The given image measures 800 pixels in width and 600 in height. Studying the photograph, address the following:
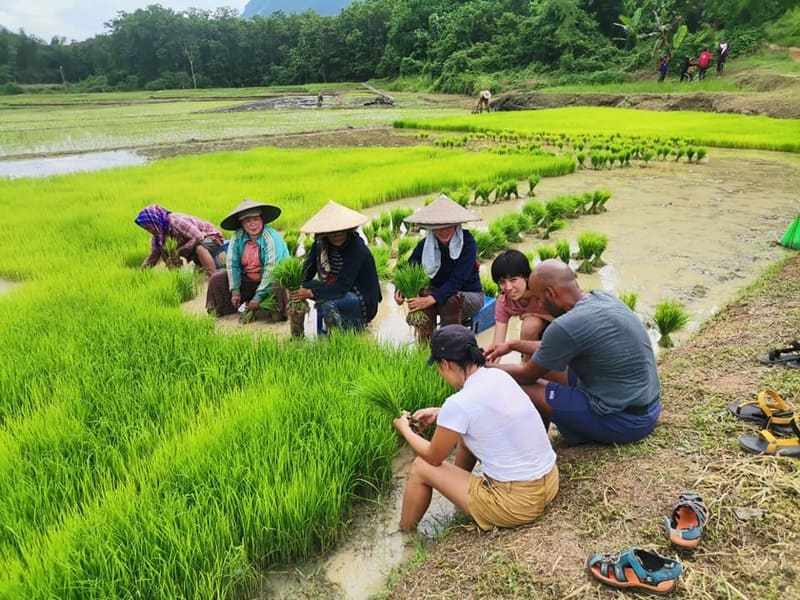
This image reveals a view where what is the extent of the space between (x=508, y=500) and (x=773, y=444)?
1.17 m

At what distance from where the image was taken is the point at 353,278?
3904mm

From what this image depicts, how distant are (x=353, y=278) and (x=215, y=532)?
223 centimetres

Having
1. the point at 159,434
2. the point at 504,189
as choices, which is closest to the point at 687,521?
the point at 159,434

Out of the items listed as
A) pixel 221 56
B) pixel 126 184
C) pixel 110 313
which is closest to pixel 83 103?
pixel 221 56

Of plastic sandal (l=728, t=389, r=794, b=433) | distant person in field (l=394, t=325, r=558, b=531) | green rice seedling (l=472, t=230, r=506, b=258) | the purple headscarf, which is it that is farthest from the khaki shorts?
the purple headscarf

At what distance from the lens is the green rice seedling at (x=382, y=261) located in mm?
5445

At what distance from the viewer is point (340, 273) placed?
390 cm

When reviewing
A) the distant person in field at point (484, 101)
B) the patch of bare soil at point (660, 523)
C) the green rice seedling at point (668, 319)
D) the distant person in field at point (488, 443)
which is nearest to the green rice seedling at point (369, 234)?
the green rice seedling at point (668, 319)

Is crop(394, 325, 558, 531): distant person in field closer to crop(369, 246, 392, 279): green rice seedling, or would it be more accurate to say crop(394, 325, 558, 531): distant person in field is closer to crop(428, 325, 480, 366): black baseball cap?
crop(428, 325, 480, 366): black baseball cap

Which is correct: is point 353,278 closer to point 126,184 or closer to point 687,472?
point 687,472

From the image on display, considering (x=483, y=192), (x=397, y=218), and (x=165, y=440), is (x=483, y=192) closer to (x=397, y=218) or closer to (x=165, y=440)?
(x=397, y=218)

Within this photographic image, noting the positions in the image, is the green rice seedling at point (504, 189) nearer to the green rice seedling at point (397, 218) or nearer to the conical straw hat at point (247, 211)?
the green rice seedling at point (397, 218)

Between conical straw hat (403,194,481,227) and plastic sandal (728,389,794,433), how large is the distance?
1.95 metres

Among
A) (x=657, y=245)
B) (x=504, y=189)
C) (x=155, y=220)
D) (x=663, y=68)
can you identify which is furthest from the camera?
(x=663, y=68)
